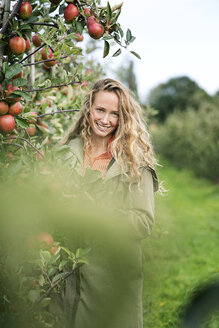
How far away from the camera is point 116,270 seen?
65cm

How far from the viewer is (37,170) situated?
0.82m

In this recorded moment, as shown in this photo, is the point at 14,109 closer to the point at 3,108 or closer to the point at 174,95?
the point at 3,108

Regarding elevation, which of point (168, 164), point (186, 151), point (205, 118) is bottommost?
point (168, 164)

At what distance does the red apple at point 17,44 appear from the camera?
109 cm

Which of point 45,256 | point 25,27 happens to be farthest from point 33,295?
point 25,27

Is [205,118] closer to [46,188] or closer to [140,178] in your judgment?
[140,178]

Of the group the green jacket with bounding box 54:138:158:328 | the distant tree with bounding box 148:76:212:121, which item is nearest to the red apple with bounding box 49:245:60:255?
the green jacket with bounding box 54:138:158:328

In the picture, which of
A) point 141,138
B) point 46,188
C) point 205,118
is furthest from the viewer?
point 205,118

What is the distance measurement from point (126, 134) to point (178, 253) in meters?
3.49

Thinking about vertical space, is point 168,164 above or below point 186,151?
below

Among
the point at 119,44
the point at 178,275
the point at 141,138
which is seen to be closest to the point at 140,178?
the point at 141,138

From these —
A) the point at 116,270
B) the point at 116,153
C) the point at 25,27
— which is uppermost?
the point at 25,27

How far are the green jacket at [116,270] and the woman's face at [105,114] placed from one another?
0.58 feet

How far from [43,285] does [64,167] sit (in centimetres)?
46
